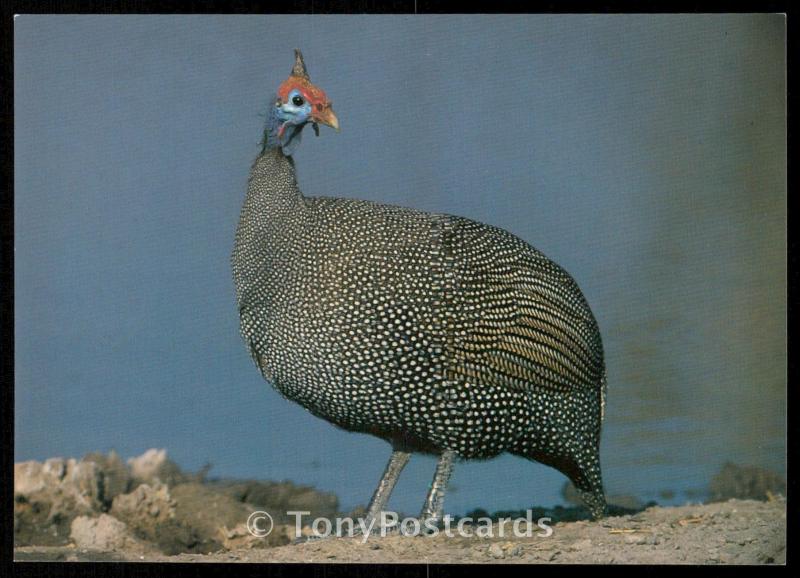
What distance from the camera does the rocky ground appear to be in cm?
604

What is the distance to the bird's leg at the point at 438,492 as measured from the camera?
18.9 ft

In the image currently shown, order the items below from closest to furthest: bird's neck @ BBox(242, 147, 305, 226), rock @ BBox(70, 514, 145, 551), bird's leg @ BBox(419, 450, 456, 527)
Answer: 1. bird's leg @ BBox(419, 450, 456, 527)
2. bird's neck @ BBox(242, 147, 305, 226)
3. rock @ BBox(70, 514, 145, 551)

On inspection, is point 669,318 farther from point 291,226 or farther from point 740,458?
point 291,226

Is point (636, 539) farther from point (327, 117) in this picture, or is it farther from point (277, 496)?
point (327, 117)

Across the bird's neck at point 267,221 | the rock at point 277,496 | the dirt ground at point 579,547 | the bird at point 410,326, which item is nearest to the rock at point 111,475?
the dirt ground at point 579,547

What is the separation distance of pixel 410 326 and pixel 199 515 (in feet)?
5.63

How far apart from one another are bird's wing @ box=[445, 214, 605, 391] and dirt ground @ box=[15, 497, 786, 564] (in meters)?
0.78

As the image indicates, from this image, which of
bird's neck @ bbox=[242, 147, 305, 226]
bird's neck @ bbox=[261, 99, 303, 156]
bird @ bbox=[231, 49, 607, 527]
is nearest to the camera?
bird @ bbox=[231, 49, 607, 527]

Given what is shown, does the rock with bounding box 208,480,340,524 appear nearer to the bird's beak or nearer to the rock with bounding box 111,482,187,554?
the rock with bounding box 111,482,187,554

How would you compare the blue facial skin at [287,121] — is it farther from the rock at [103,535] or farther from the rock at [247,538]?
the rock at [103,535]

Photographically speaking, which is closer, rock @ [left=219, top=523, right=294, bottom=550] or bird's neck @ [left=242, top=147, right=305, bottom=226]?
bird's neck @ [left=242, top=147, right=305, bottom=226]

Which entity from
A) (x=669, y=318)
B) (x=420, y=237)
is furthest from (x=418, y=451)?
(x=669, y=318)

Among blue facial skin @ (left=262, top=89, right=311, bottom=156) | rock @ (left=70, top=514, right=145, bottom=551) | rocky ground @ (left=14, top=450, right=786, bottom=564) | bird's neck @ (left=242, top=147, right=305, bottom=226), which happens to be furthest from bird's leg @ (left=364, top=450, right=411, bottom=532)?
blue facial skin @ (left=262, top=89, right=311, bottom=156)

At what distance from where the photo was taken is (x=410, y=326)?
5.55 m
